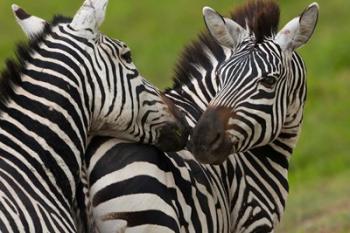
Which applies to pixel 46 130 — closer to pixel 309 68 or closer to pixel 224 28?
pixel 224 28

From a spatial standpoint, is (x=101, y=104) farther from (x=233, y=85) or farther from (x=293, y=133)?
(x=293, y=133)

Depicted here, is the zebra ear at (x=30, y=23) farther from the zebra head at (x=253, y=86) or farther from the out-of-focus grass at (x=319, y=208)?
the out-of-focus grass at (x=319, y=208)

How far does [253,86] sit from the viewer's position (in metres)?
8.73

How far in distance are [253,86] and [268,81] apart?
5.3 inches

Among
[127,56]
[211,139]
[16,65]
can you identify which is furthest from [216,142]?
[16,65]

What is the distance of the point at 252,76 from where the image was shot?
8.75 meters

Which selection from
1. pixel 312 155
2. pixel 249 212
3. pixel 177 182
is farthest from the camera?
pixel 312 155

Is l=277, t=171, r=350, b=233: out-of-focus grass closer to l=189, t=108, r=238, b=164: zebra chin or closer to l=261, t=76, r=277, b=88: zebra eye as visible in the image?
l=261, t=76, r=277, b=88: zebra eye

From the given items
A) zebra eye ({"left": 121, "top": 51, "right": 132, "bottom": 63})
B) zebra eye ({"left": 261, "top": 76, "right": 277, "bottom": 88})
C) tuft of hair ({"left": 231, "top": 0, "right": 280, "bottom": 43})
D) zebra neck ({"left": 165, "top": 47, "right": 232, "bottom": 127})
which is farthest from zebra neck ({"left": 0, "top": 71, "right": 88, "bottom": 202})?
tuft of hair ({"left": 231, "top": 0, "right": 280, "bottom": 43})

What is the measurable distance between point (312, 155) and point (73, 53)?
1386 cm

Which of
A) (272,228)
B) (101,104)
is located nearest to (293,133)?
(272,228)

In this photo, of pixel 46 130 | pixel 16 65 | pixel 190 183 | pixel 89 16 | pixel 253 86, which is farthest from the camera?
pixel 253 86

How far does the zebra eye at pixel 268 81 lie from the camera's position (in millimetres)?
8773

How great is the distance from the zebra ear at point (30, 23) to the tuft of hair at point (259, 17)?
1.71m
